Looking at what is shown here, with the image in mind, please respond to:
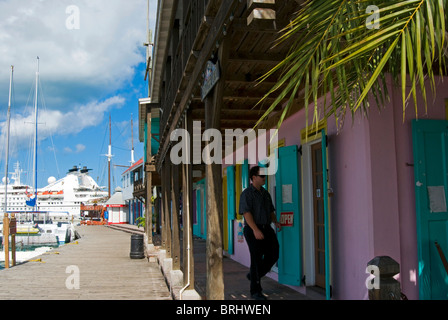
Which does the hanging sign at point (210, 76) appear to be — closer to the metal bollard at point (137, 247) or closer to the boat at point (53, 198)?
the metal bollard at point (137, 247)

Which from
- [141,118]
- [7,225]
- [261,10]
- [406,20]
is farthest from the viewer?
[141,118]

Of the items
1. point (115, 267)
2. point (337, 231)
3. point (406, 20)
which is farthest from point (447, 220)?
point (115, 267)

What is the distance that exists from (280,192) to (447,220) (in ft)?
8.23

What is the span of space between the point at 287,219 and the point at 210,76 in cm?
286

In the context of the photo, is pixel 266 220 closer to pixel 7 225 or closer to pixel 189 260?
pixel 189 260

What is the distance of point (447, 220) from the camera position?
4727 millimetres

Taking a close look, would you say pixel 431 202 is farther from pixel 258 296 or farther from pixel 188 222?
pixel 188 222

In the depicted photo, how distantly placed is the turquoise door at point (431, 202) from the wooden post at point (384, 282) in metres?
2.05

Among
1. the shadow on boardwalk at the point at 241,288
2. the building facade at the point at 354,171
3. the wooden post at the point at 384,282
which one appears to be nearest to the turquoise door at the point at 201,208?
the shadow on boardwalk at the point at 241,288

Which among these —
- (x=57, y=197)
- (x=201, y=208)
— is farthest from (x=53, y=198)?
(x=201, y=208)

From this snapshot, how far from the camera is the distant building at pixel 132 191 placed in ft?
140

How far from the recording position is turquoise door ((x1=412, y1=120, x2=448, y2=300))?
4.59 m

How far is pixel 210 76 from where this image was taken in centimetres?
443

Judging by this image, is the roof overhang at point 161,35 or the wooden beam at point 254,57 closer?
the wooden beam at point 254,57
